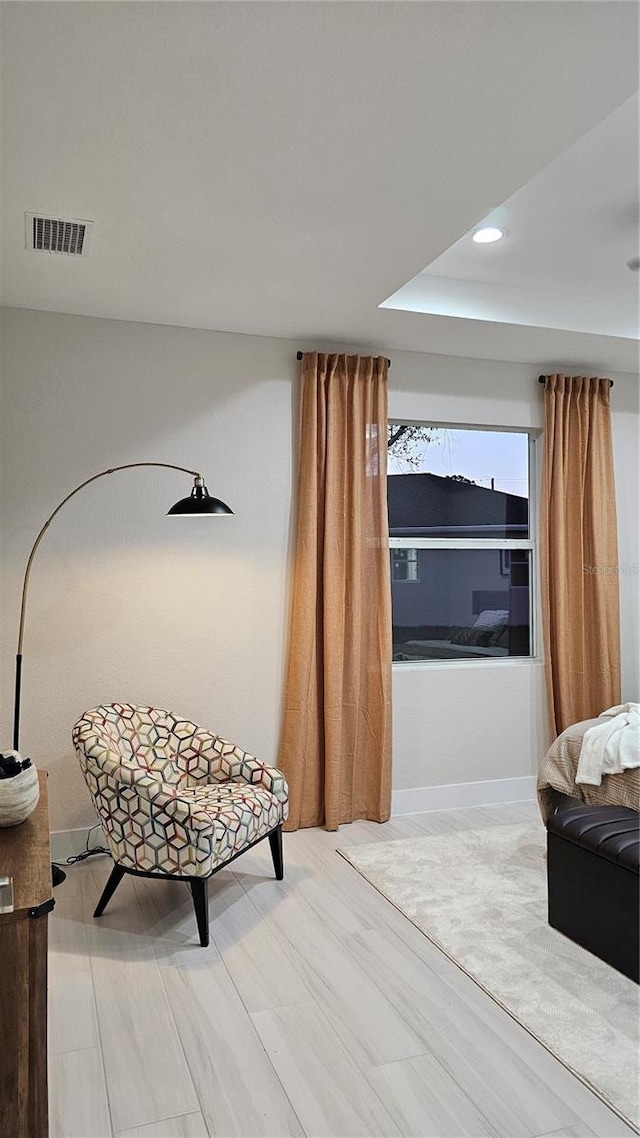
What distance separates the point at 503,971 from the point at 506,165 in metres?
2.63

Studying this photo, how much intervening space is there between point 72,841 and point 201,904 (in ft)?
3.96

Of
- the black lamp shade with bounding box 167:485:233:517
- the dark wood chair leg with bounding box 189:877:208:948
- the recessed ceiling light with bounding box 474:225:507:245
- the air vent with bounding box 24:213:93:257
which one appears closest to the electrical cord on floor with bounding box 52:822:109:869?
the dark wood chair leg with bounding box 189:877:208:948

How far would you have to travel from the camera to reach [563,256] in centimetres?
379

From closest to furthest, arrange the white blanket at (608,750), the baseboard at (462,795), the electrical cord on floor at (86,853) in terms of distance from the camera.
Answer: the white blanket at (608,750), the electrical cord on floor at (86,853), the baseboard at (462,795)

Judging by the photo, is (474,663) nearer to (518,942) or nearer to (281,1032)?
(518,942)

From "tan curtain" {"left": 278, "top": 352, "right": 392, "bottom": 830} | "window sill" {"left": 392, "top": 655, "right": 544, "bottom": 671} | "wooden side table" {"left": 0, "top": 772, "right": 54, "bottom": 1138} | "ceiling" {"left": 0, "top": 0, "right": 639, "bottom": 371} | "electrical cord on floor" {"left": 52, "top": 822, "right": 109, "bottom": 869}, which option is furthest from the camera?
"window sill" {"left": 392, "top": 655, "right": 544, "bottom": 671}

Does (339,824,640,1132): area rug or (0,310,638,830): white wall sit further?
(0,310,638,830): white wall

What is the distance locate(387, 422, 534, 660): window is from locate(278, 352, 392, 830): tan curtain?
0.97 ft

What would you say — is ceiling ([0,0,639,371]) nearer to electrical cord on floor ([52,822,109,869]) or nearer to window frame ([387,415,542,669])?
window frame ([387,415,542,669])

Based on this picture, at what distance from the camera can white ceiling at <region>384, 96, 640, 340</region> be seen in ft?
9.45

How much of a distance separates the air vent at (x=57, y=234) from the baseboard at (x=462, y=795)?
3172 mm

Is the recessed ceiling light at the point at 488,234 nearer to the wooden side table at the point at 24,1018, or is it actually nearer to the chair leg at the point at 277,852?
the chair leg at the point at 277,852

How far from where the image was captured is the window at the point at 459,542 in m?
4.63

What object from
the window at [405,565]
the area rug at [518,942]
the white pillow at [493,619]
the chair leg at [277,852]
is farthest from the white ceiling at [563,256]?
the area rug at [518,942]
